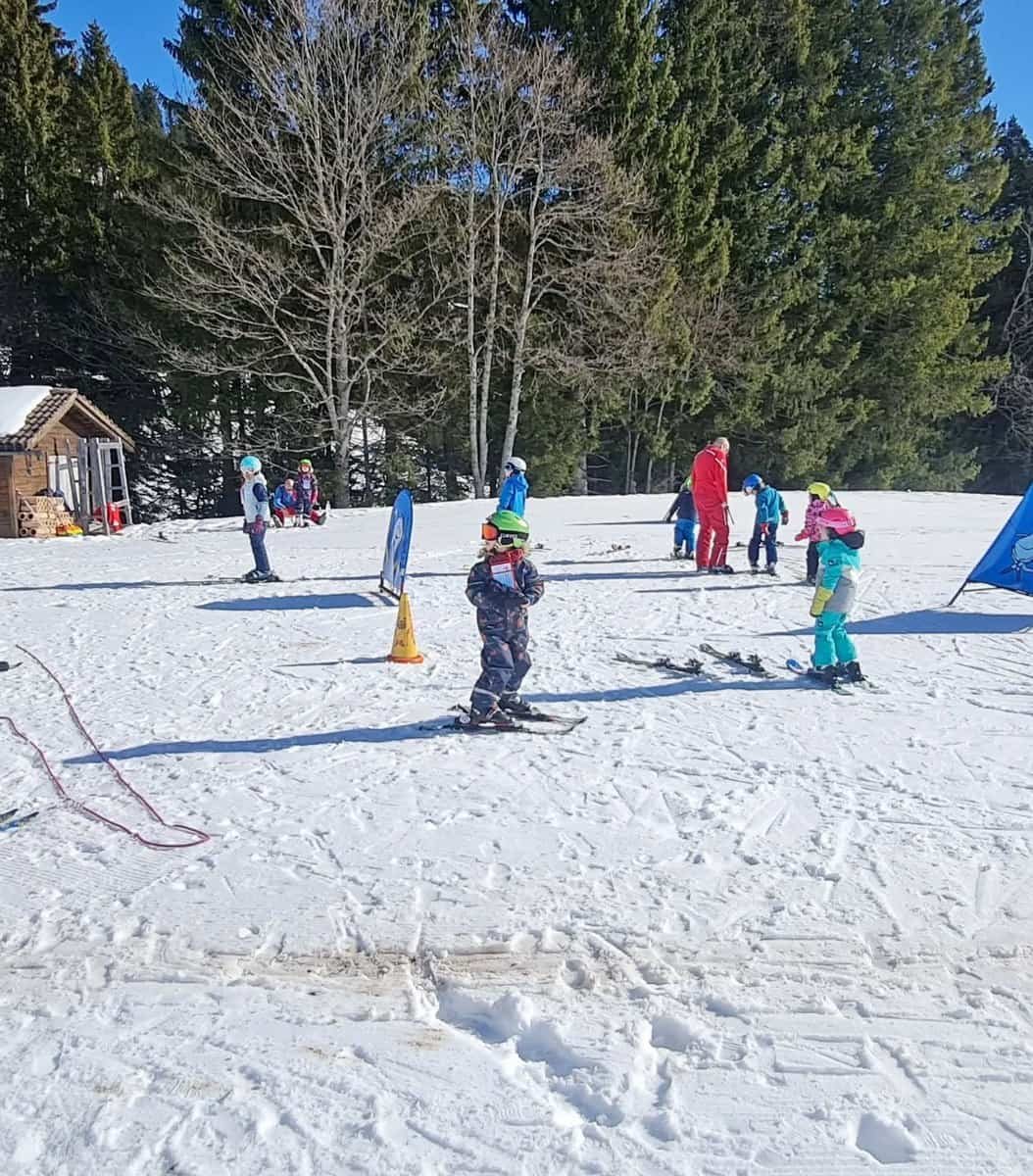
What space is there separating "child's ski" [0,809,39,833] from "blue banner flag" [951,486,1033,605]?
9913 mm

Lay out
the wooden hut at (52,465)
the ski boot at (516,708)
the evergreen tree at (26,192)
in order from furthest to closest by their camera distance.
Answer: the evergreen tree at (26,192), the wooden hut at (52,465), the ski boot at (516,708)

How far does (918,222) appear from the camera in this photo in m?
33.4

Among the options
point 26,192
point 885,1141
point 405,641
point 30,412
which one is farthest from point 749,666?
point 26,192

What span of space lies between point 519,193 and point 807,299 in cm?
1190

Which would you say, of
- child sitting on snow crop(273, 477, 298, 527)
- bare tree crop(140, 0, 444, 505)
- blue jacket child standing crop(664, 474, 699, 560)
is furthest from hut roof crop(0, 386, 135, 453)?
blue jacket child standing crop(664, 474, 699, 560)

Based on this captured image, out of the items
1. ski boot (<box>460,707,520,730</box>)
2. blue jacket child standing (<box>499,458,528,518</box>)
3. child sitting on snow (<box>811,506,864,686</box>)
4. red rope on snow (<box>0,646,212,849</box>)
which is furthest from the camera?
blue jacket child standing (<box>499,458,528,518</box>)

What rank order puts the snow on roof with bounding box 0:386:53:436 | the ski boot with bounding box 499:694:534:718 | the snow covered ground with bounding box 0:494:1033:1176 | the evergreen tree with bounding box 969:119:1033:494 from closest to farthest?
the snow covered ground with bounding box 0:494:1033:1176 → the ski boot with bounding box 499:694:534:718 → the snow on roof with bounding box 0:386:53:436 → the evergreen tree with bounding box 969:119:1033:494

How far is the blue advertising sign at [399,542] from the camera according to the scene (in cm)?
1091

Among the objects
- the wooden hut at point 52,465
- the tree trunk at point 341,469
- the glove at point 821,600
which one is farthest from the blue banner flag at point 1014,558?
the tree trunk at point 341,469

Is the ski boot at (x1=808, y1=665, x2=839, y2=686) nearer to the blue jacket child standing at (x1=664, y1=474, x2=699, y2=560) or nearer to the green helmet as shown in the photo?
the green helmet

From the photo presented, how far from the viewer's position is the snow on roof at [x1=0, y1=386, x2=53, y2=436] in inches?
784

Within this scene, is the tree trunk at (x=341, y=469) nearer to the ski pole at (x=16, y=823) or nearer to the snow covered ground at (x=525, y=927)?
the snow covered ground at (x=525, y=927)

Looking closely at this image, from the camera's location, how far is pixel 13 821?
5062 millimetres

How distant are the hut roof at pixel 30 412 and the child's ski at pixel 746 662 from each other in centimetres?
1753
